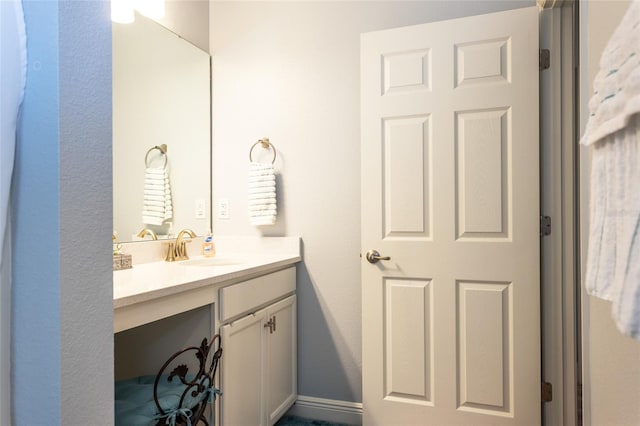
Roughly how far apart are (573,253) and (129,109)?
2.05 metres

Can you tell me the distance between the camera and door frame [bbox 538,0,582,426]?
5.54 feet

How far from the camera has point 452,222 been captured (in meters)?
1.80

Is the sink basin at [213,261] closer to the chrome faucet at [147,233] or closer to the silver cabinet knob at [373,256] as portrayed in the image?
the chrome faucet at [147,233]

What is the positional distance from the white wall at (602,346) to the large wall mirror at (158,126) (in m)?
1.74

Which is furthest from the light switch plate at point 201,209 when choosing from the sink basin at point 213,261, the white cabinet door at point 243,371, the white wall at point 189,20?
the white wall at point 189,20

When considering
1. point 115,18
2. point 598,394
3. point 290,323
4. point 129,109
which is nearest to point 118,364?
point 290,323

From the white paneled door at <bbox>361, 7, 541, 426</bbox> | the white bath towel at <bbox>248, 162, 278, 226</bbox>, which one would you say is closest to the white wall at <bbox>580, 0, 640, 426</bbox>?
the white paneled door at <bbox>361, 7, 541, 426</bbox>

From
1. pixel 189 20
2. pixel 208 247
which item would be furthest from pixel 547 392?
pixel 189 20

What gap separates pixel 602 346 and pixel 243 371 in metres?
1.25

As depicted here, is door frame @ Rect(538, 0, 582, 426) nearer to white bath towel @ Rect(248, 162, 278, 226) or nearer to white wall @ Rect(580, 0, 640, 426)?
white wall @ Rect(580, 0, 640, 426)

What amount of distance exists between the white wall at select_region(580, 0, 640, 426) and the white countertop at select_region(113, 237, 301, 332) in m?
→ 1.15

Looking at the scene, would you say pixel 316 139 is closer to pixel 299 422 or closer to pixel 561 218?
pixel 561 218

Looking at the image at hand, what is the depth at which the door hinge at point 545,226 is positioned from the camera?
171 cm

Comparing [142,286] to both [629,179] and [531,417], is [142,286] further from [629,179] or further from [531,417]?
[531,417]
